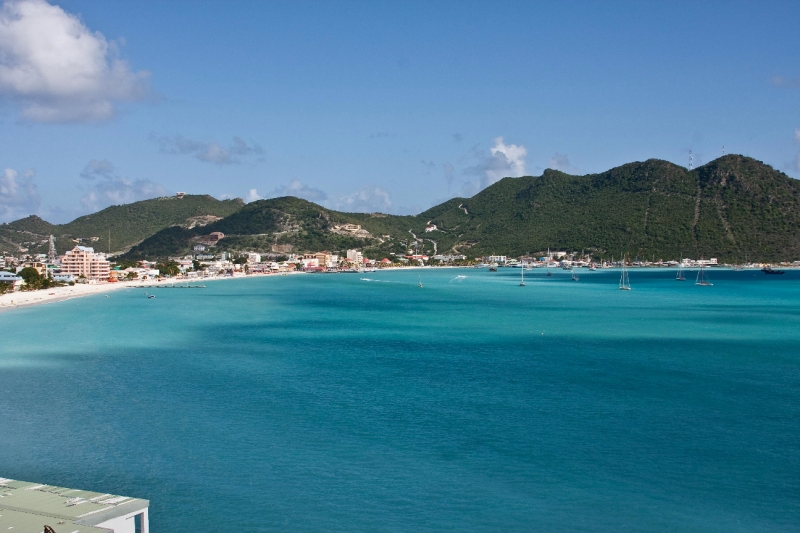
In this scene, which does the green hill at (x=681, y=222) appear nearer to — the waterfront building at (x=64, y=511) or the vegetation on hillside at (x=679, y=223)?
the vegetation on hillside at (x=679, y=223)

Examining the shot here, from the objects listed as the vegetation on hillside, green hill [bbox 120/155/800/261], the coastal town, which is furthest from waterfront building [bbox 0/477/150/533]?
the vegetation on hillside

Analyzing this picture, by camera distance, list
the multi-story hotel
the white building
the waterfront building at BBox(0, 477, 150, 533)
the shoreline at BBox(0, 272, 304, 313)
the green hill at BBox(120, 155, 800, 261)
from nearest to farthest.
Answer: the waterfront building at BBox(0, 477, 150, 533) < the shoreline at BBox(0, 272, 304, 313) < the multi-story hotel < the green hill at BBox(120, 155, 800, 261) < the white building

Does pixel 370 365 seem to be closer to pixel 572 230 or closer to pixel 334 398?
pixel 334 398

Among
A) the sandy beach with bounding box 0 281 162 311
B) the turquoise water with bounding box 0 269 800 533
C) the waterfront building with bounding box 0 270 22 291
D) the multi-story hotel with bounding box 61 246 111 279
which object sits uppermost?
the multi-story hotel with bounding box 61 246 111 279

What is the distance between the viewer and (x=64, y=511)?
11.6 meters

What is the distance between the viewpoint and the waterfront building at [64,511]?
11.0 meters

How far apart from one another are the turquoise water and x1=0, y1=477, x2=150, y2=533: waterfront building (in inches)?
102

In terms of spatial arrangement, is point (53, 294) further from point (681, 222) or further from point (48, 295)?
point (681, 222)

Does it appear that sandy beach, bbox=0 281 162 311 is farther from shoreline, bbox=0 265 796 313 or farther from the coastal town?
the coastal town

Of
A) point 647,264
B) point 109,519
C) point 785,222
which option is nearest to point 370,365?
point 109,519

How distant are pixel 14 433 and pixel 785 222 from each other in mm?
181218

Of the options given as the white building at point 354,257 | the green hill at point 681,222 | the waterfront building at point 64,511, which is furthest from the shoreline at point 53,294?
the green hill at point 681,222

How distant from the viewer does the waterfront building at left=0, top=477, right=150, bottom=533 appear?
1095 cm

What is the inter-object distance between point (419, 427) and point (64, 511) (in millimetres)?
11862
